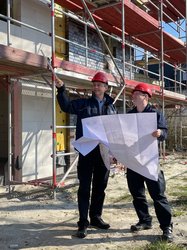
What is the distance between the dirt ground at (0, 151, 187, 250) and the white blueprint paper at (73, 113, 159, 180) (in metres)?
0.83

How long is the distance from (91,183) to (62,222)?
806 millimetres

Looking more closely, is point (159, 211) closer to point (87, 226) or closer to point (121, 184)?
point (87, 226)

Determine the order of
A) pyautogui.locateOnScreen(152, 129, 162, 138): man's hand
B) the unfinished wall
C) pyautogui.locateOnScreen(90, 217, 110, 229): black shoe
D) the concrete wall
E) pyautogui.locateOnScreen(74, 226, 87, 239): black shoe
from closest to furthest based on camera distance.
Answer: pyautogui.locateOnScreen(152, 129, 162, 138): man's hand, pyautogui.locateOnScreen(74, 226, 87, 239): black shoe, pyautogui.locateOnScreen(90, 217, 110, 229): black shoe, the concrete wall, the unfinished wall

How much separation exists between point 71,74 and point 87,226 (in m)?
3.46

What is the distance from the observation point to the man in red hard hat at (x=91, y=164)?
4.39 metres

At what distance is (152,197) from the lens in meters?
A: 4.30

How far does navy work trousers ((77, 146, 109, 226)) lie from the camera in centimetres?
438

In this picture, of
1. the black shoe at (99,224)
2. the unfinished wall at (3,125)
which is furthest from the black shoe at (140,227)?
the unfinished wall at (3,125)

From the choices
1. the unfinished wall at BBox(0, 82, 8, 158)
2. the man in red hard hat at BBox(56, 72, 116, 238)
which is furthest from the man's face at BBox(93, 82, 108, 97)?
the unfinished wall at BBox(0, 82, 8, 158)

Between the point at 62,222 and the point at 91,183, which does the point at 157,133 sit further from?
the point at 62,222

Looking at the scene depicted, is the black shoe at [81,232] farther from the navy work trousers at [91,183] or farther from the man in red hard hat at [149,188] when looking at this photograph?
the man in red hard hat at [149,188]

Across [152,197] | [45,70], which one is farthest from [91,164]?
[45,70]

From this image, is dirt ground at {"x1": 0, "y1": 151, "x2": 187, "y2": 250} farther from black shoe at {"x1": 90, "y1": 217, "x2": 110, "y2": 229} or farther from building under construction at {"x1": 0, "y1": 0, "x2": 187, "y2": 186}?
building under construction at {"x1": 0, "y1": 0, "x2": 187, "y2": 186}

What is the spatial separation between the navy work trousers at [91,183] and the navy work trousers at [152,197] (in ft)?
1.17
